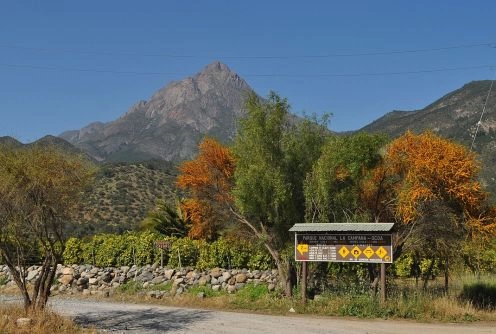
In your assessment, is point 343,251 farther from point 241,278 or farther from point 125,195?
point 125,195

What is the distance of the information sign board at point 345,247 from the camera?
62.2 feet

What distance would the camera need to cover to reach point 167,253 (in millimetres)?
28656

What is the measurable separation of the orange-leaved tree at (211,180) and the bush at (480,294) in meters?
9.82

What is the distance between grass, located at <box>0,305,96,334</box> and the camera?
1333 centimetres

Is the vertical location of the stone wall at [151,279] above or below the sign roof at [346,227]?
below

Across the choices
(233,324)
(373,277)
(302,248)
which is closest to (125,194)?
(373,277)

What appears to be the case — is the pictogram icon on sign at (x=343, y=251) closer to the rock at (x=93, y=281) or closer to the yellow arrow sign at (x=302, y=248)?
the yellow arrow sign at (x=302, y=248)

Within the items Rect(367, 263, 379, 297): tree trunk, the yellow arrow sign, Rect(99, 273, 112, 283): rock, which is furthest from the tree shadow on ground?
Rect(99, 273, 112, 283): rock

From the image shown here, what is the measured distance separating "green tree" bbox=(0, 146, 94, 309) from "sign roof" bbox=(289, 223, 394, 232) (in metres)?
7.63

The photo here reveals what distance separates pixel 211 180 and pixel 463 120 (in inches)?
3588

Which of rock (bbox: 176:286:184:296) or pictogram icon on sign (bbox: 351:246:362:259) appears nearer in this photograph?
pictogram icon on sign (bbox: 351:246:362:259)

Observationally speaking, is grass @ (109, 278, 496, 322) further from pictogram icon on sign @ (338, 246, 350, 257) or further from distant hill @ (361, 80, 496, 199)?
distant hill @ (361, 80, 496, 199)

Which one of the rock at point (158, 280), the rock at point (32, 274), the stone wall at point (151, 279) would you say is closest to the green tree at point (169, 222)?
the stone wall at point (151, 279)

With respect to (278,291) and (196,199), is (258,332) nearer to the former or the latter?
(278,291)
